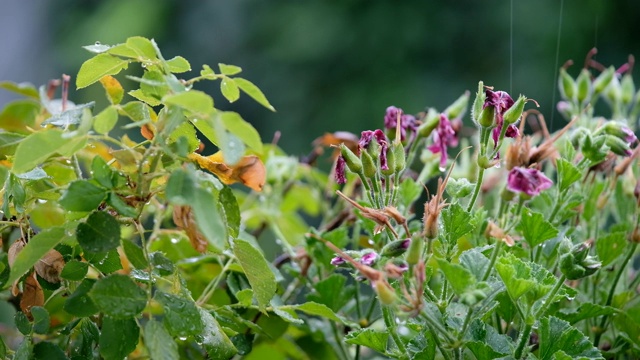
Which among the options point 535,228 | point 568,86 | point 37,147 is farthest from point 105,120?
point 568,86

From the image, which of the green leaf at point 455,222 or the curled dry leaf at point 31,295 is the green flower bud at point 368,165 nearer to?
the green leaf at point 455,222

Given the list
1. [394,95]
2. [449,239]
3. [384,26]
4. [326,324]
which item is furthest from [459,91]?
[449,239]

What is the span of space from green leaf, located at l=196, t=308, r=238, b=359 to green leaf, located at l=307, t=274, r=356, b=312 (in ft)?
0.36

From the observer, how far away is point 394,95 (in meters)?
2.19

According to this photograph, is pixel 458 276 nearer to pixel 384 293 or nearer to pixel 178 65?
pixel 384 293

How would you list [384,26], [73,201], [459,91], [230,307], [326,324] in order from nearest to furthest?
[73,201]
[230,307]
[326,324]
[459,91]
[384,26]

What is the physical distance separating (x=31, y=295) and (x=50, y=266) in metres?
0.03

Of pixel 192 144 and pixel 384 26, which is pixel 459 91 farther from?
pixel 192 144

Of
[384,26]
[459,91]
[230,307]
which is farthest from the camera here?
[384,26]

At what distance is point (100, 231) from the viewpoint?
38cm

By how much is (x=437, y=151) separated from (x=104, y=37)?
6.66ft

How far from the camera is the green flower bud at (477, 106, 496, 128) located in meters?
0.41

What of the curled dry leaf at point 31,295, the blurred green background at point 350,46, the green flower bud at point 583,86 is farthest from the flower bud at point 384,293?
the blurred green background at point 350,46

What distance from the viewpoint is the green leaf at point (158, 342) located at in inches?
14.8
